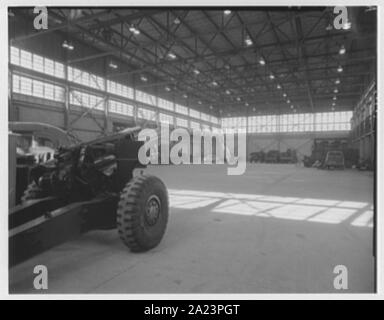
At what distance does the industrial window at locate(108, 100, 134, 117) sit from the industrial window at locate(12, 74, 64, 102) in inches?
179

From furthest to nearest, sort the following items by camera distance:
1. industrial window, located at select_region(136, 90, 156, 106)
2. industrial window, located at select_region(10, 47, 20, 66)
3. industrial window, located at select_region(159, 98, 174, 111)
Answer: industrial window, located at select_region(159, 98, 174, 111) < industrial window, located at select_region(136, 90, 156, 106) < industrial window, located at select_region(10, 47, 20, 66)

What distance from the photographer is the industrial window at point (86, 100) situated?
17922mm

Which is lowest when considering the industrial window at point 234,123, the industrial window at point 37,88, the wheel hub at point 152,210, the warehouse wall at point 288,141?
the wheel hub at point 152,210

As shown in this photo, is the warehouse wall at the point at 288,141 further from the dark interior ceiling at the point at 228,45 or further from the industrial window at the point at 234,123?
the dark interior ceiling at the point at 228,45

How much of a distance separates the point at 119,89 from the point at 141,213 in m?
21.5

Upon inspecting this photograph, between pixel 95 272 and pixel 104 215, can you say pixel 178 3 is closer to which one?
pixel 104 215

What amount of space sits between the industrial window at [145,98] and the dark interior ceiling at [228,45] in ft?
2.79

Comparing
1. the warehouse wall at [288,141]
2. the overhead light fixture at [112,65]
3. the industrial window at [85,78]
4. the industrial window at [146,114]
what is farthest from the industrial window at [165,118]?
the warehouse wall at [288,141]

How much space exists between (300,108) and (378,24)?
125ft

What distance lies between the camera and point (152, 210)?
310 cm

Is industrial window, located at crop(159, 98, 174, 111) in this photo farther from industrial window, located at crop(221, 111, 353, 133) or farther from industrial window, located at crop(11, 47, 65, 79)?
industrial window, located at crop(221, 111, 353, 133)

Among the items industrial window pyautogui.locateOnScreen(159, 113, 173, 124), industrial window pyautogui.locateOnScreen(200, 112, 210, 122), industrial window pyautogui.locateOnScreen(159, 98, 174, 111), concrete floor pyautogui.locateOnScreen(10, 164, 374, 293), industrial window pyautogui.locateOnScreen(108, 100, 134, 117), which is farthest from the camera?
industrial window pyautogui.locateOnScreen(200, 112, 210, 122)

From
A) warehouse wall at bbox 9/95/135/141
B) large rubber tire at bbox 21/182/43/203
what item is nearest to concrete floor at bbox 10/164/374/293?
large rubber tire at bbox 21/182/43/203

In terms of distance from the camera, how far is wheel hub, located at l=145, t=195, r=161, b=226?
3004 millimetres
